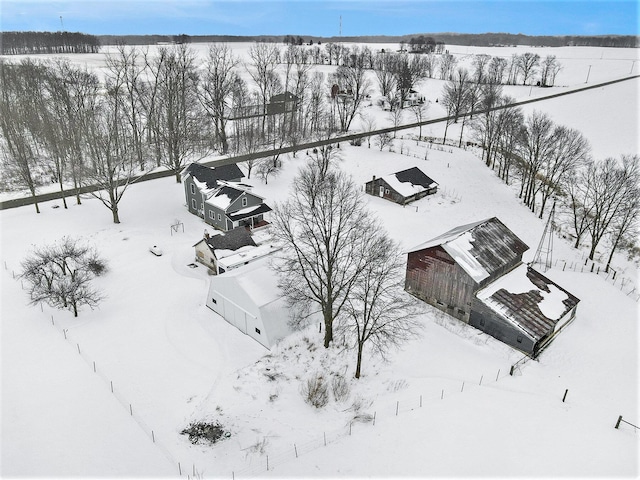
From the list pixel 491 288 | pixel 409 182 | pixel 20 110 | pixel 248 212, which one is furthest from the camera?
pixel 20 110

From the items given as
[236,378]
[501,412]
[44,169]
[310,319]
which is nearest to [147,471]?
[236,378]

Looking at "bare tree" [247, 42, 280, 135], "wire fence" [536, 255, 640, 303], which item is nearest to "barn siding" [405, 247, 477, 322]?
"wire fence" [536, 255, 640, 303]

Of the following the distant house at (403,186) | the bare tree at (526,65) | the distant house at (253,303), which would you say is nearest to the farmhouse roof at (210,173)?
the distant house at (403,186)

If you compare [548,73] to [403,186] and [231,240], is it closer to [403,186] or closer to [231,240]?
[403,186]

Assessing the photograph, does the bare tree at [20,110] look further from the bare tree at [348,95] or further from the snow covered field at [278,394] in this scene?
the bare tree at [348,95]

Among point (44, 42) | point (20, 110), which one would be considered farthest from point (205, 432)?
point (44, 42)

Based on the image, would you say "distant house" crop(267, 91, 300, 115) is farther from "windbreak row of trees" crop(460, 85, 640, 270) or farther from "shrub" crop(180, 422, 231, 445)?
"shrub" crop(180, 422, 231, 445)
